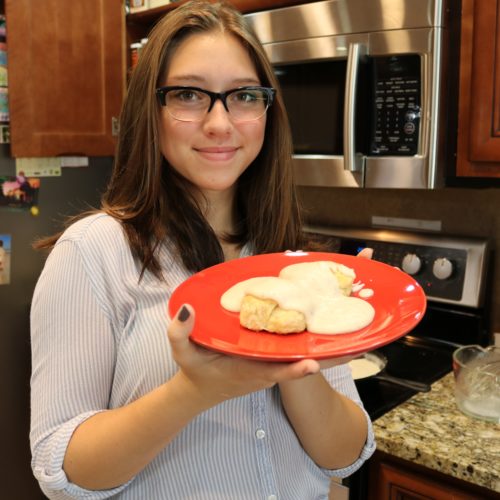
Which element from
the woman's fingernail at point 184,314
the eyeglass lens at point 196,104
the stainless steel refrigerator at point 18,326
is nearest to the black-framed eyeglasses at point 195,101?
the eyeglass lens at point 196,104

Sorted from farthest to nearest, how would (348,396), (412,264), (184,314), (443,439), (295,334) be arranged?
(412,264)
(443,439)
(348,396)
(295,334)
(184,314)

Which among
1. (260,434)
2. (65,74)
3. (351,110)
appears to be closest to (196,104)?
(260,434)

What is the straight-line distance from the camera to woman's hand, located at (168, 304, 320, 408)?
663mm

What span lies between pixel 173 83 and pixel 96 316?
378mm

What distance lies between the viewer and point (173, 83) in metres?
0.96

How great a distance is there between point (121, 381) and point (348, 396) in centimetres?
40

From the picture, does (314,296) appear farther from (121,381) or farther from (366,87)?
(366,87)

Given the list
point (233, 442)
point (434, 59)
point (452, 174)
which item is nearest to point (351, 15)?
point (434, 59)

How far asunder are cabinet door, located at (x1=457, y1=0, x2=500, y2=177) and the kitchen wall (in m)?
0.32

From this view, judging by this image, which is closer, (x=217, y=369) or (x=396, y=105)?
(x=217, y=369)

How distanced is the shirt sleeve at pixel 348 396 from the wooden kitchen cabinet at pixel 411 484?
1.04 ft

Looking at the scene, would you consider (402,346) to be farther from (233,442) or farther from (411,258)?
(233,442)

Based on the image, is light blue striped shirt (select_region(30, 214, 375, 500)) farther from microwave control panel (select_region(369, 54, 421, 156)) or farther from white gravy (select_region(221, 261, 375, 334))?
microwave control panel (select_region(369, 54, 421, 156))

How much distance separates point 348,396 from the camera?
1.07 metres
